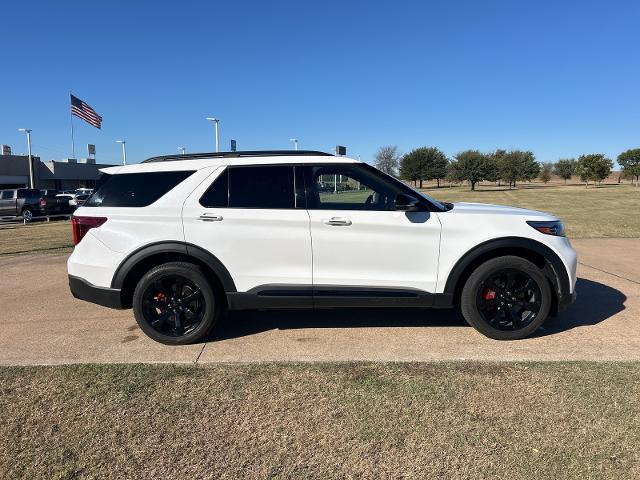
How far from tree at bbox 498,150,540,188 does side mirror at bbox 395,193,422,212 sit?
74.4 metres

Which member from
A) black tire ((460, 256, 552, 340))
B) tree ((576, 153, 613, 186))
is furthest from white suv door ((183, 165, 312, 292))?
tree ((576, 153, 613, 186))

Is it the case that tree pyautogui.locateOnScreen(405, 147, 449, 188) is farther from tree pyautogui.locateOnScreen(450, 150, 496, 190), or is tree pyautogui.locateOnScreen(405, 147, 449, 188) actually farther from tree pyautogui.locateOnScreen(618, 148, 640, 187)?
tree pyautogui.locateOnScreen(618, 148, 640, 187)

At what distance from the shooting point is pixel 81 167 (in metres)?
62.8

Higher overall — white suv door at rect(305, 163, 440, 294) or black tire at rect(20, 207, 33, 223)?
white suv door at rect(305, 163, 440, 294)

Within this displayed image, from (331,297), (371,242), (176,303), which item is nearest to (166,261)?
(176,303)

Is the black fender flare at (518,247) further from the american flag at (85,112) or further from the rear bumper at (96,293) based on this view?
the american flag at (85,112)

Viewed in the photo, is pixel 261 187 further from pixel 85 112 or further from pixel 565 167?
pixel 565 167

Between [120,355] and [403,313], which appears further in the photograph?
[403,313]

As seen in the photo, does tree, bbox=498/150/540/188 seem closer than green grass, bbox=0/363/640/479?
No

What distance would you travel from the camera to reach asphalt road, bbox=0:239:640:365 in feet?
13.5

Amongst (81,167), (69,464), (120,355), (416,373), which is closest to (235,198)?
(120,355)

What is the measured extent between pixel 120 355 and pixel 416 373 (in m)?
2.55

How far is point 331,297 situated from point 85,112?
34767 mm

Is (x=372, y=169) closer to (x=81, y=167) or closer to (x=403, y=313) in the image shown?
(x=403, y=313)
